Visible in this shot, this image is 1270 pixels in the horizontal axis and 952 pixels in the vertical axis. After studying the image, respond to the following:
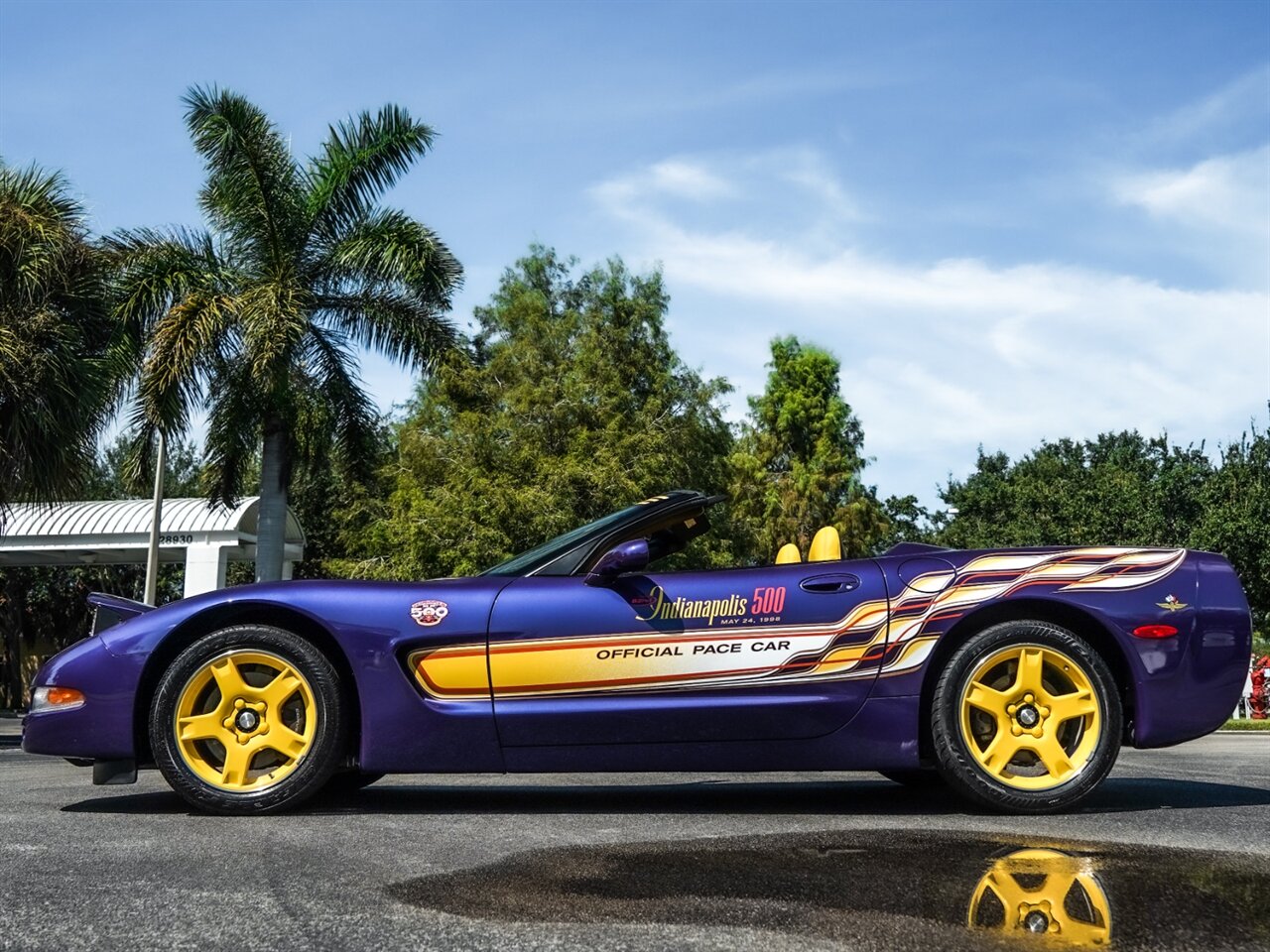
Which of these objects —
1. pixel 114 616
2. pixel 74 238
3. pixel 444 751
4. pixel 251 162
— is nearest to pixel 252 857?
pixel 444 751

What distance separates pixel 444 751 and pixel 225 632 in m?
0.93

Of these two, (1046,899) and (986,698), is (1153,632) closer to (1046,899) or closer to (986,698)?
(986,698)

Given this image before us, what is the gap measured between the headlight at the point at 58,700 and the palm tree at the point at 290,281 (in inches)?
557

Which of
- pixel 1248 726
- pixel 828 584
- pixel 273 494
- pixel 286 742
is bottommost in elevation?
pixel 1248 726

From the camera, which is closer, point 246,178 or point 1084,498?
point 246,178

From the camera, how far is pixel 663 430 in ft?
89.7

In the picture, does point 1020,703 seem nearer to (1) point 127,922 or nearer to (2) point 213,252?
(1) point 127,922

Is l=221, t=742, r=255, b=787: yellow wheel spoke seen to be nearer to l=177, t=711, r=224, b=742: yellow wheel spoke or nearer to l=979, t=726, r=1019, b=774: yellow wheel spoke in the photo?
l=177, t=711, r=224, b=742: yellow wheel spoke

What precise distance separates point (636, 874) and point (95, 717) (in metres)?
2.35

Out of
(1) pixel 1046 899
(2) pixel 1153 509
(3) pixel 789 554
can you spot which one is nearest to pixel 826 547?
(3) pixel 789 554

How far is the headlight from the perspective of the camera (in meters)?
4.49

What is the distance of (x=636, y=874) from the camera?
316cm

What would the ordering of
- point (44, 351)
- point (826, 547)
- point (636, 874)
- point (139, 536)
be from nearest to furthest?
1. point (636, 874)
2. point (826, 547)
3. point (44, 351)
4. point (139, 536)

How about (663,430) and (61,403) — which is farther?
(663,430)
